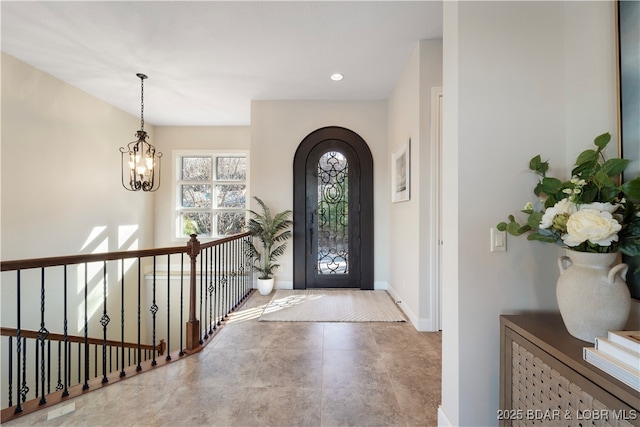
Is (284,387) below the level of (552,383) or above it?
below

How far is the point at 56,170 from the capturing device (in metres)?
3.36

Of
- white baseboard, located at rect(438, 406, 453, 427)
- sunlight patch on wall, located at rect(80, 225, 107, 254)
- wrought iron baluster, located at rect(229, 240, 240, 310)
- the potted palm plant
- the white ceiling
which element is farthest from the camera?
the potted palm plant

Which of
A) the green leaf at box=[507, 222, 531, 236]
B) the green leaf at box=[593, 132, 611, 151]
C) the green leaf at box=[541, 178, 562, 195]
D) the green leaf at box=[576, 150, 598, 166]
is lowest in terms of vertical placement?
the green leaf at box=[507, 222, 531, 236]

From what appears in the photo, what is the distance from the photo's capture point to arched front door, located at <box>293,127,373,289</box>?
4125 mm

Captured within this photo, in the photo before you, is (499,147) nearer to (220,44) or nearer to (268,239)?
(220,44)

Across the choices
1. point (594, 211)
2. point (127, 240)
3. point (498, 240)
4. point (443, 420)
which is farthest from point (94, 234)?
point (594, 211)

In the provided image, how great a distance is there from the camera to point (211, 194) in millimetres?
5352

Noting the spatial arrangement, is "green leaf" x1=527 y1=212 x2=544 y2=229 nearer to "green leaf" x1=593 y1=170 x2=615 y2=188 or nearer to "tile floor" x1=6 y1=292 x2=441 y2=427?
"green leaf" x1=593 y1=170 x2=615 y2=188

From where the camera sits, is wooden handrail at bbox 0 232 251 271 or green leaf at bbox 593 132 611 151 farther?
wooden handrail at bbox 0 232 251 271

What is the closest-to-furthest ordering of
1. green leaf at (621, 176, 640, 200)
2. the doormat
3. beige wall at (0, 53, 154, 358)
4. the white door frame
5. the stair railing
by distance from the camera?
green leaf at (621, 176, 640, 200)
the stair railing
the white door frame
beige wall at (0, 53, 154, 358)
the doormat

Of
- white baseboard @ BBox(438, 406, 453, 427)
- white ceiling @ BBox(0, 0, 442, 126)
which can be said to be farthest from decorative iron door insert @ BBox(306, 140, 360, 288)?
white baseboard @ BBox(438, 406, 453, 427)

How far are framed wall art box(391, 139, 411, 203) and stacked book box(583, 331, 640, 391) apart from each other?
2.21 meters

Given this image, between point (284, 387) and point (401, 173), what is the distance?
252 cm

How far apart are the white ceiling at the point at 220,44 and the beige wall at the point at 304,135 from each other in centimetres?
25
